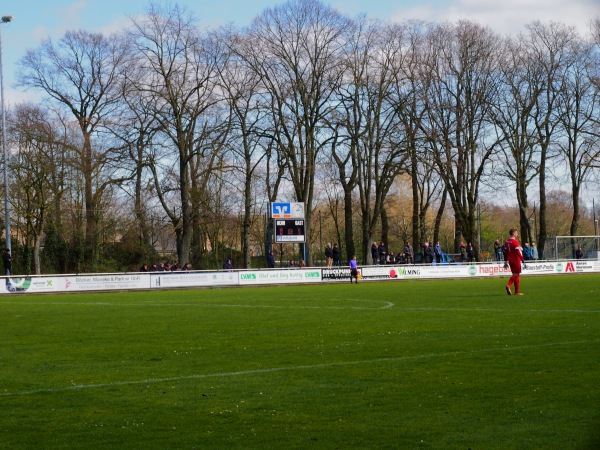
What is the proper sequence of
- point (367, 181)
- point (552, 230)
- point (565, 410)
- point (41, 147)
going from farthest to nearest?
point (552, 230), point (367, 181), point (41, 147), point (565, 410)

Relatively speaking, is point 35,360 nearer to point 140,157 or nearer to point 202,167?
point 140,157

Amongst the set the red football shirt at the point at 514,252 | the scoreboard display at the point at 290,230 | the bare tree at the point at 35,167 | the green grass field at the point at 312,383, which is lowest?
the green grass field at the point at 312,383

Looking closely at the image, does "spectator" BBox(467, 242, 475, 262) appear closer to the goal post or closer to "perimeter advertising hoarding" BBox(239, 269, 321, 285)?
the goal post

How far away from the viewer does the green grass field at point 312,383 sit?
7.84m

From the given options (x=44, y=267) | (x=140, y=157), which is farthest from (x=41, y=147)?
(x=44, y=267)

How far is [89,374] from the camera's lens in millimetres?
12039

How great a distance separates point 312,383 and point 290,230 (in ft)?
131

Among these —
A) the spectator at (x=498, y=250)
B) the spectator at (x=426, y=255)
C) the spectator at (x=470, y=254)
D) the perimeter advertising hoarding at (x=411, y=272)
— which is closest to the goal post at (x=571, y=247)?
the spectator at (x=498, y=250)

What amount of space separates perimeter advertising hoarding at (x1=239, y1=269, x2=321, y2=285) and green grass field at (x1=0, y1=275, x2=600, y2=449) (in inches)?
1084

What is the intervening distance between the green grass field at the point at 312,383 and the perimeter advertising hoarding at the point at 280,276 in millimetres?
27522

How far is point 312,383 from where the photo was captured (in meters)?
10.7

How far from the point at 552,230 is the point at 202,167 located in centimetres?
5985

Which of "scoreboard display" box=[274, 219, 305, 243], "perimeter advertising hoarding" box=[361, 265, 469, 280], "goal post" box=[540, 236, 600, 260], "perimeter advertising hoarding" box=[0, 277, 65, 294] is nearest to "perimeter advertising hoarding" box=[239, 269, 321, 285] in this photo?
"scoreboard display" box=[274, 219, 305, 243]

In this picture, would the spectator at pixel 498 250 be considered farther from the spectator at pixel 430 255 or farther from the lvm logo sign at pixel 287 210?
the lvm logo sign at pixel 287 210
